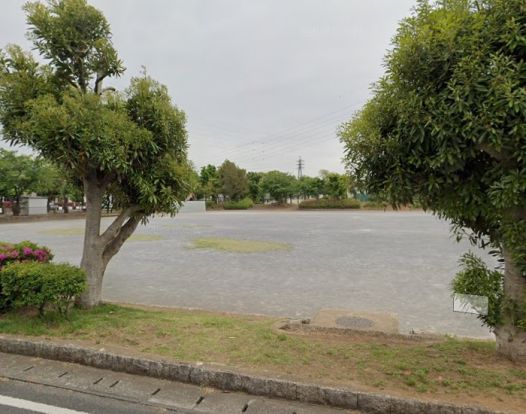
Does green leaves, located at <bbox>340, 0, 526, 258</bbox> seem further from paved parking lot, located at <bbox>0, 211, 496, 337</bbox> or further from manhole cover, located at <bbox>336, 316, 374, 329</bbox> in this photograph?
paved parking lot, located at <bbox>0, 211, 496, 337</bbox>

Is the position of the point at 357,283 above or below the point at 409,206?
below

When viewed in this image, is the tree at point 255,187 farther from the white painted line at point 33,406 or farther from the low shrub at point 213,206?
the white painted line at point 33,406

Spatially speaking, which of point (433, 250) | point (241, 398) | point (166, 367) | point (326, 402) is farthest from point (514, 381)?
point (433, 250)

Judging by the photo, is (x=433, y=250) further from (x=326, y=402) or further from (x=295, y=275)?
(x=326, y=402)

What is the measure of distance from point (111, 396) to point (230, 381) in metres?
0.89

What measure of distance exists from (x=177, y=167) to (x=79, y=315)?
6.75 feet

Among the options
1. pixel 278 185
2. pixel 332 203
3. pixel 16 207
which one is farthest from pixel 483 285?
pixel 278 185

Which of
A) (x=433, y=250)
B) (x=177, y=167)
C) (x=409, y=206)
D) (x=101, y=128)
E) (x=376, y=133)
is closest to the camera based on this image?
Answer: (x=376, y=133)

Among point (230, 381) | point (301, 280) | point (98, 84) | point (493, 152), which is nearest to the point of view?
point (493, 152)

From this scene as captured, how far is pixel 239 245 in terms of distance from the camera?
12180 millimetres

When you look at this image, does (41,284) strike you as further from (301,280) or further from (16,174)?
(16,174)

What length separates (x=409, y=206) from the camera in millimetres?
2912

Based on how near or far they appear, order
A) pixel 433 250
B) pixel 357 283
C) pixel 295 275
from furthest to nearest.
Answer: pixel 433 250, pixel 295 275, pixel 357 283

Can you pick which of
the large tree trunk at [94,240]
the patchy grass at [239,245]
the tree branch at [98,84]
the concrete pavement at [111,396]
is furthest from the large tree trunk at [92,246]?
the patchy grass at [239,245]
